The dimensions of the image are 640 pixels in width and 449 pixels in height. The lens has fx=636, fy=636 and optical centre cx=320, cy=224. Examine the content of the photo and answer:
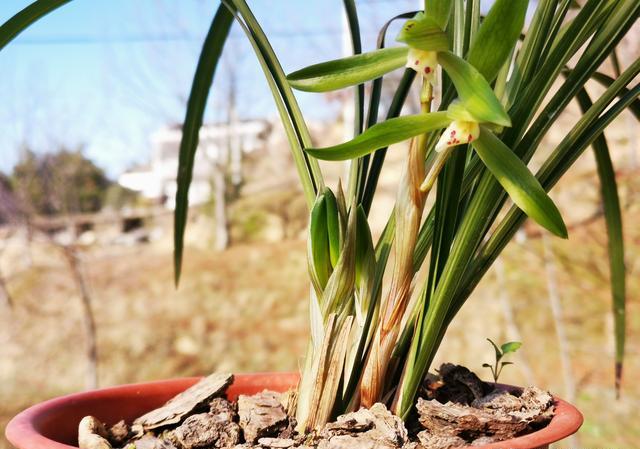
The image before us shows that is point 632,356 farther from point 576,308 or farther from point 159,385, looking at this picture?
point 159,385

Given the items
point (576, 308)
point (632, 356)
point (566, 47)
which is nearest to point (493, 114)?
point (566, 47)

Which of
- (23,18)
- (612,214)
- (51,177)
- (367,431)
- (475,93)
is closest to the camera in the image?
(475,93)

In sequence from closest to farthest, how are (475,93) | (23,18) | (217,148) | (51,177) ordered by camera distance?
(475,93), (23,18), (51,177), (217,148)

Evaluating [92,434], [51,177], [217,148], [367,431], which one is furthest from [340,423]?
[217,148]

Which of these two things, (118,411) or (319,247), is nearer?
(319,247)

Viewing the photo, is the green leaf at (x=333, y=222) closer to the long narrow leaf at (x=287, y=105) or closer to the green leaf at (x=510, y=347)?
the long narrow leaf at (x=287, y=105)

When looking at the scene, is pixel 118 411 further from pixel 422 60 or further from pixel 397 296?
pixel 422 60
